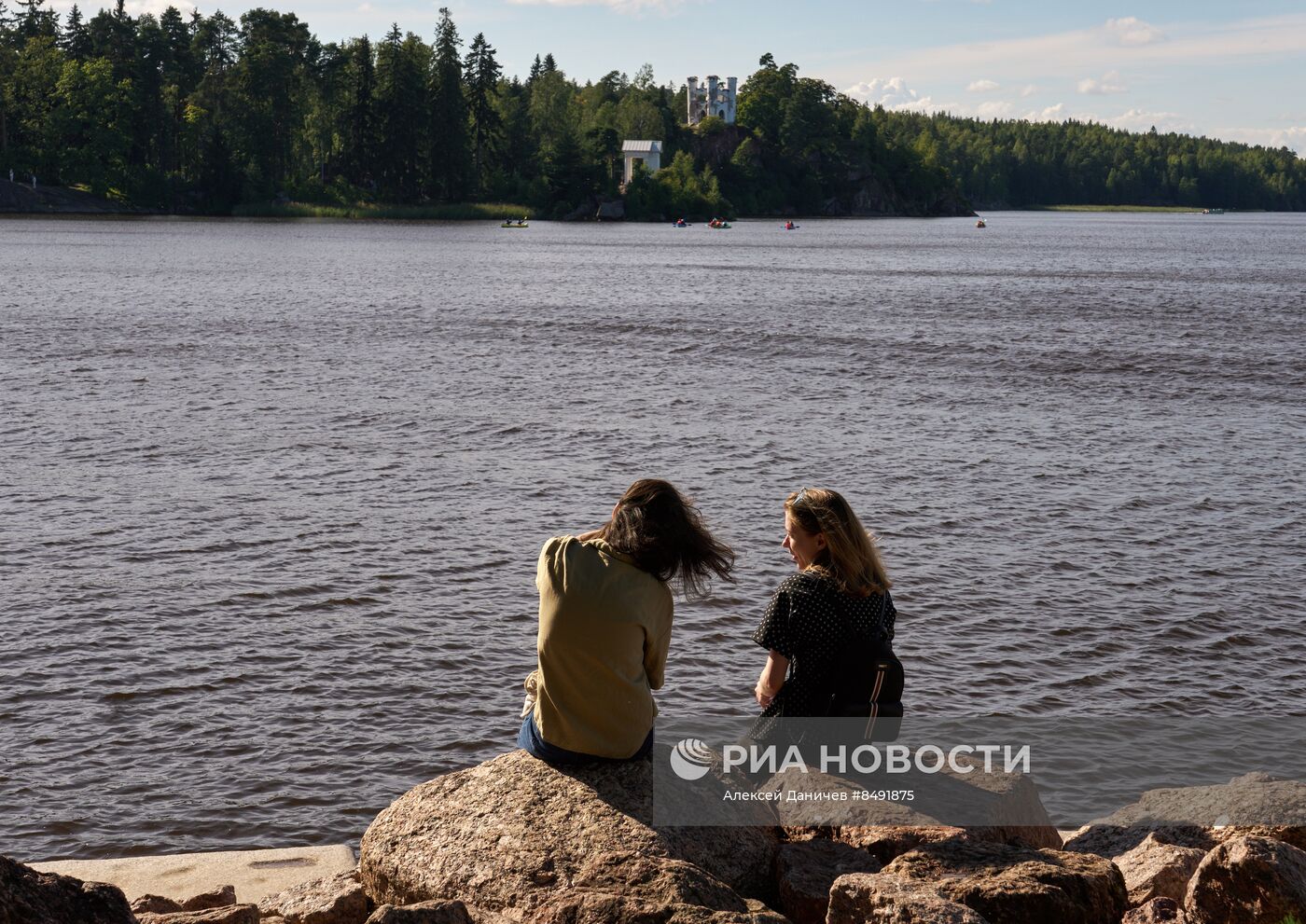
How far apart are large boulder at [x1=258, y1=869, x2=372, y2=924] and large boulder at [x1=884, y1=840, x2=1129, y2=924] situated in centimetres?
239

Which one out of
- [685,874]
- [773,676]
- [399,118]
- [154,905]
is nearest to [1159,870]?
[773,676]

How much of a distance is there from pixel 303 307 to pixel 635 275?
25.6 meters

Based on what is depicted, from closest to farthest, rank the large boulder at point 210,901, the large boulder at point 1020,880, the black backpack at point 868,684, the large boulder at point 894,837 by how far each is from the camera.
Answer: the large boulder at point 1020,880
the large boulder at point 894,837
the large boulder at point 210,901
the black backpack at point 868,684

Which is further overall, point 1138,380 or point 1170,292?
point 1170,292

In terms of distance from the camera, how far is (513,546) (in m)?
15.5

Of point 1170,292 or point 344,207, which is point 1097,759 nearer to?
point 1170,292

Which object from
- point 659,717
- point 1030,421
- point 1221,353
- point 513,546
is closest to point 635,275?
point 1221,353

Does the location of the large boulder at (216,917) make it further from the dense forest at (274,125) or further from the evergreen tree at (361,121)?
the evergreen tree at (361,121)

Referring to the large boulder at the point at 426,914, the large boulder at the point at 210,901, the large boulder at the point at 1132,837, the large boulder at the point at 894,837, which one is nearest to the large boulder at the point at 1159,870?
the large boulder at the point at 1132,837

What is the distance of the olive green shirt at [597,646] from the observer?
5906 millimetres

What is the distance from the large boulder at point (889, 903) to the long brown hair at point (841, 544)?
1.71 meters

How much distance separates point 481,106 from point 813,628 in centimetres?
16850

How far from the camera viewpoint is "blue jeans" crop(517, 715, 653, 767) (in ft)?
20.3

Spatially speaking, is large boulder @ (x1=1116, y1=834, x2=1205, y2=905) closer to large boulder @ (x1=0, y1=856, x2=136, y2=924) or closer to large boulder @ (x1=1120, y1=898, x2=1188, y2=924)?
large boulder @ (x1=1120, y1=898, x2=1188, y2=924)
